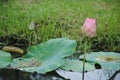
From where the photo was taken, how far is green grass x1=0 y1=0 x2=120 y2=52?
7.79ft

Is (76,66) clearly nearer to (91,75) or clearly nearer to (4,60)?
(91,75)

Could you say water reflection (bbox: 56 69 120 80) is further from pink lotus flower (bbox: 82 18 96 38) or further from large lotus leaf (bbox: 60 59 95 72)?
pink lotus flower (bbox: 82 18 96 38)

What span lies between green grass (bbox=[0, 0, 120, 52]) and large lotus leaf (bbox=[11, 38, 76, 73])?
403 millimetres

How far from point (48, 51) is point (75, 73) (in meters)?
0.20

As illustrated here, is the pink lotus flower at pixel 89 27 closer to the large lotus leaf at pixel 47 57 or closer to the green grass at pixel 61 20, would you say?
the large lotus leaf at pixel 47 57

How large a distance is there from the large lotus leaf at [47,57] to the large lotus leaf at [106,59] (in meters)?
0.15

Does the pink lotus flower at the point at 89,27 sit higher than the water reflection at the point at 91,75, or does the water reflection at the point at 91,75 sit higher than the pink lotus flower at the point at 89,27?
the pink lotus flower at the point at 89,27

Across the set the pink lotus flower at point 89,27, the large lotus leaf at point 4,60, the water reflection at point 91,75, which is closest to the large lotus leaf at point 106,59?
the water reflection at point 91,75

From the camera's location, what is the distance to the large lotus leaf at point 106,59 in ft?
5.57

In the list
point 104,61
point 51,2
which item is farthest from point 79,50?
point 51,2

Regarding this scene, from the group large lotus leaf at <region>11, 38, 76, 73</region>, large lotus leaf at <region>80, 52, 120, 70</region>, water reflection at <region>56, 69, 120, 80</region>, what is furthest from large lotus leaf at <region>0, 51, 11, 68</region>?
large lotus leaf at <region>80, 52, 120, 70</region>

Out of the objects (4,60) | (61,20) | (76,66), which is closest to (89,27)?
(76,66)

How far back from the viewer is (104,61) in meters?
1.75

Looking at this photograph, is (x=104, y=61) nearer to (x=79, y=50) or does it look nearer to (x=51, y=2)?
(x=79, y=50)
